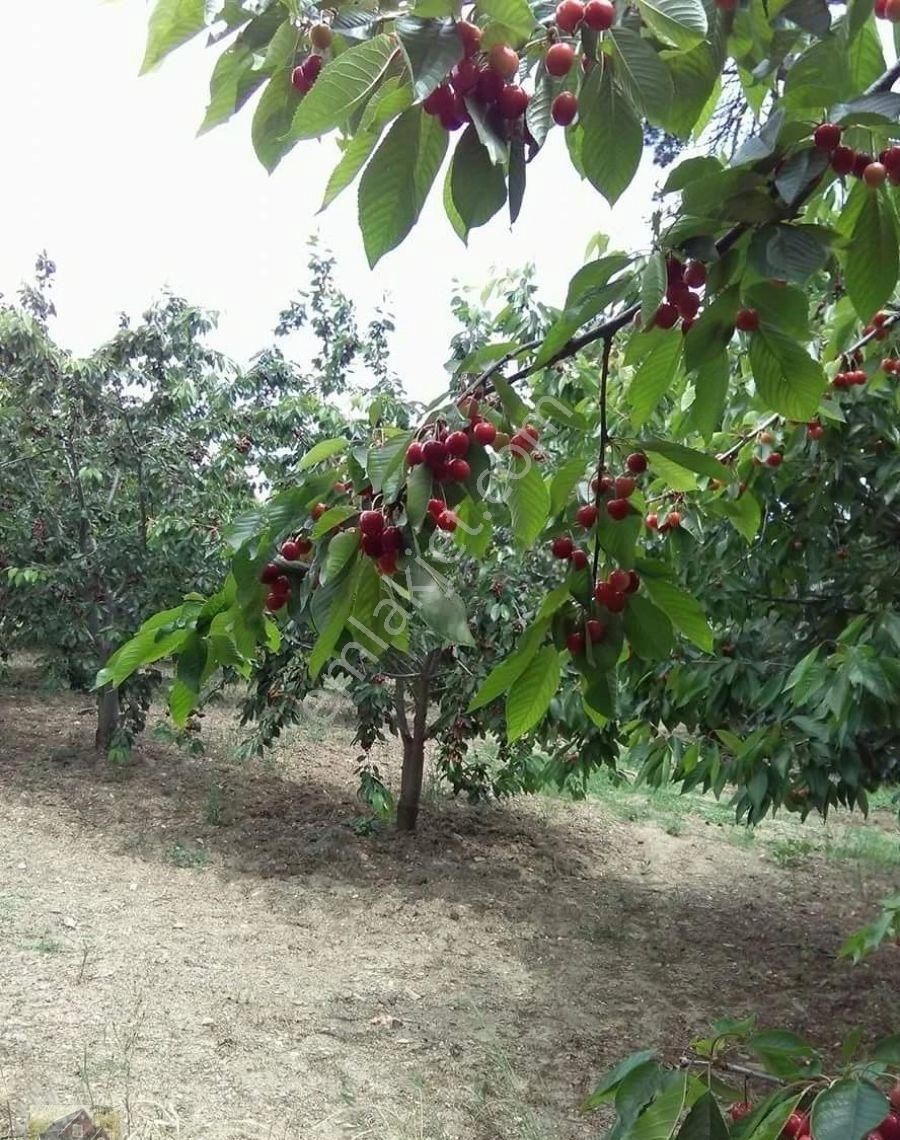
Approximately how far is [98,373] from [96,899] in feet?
11.0

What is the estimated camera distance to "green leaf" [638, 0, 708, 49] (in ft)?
2.25

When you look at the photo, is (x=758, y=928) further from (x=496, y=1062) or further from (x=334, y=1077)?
(x=334, y=1077)

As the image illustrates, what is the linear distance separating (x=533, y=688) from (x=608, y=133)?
689 millimetres

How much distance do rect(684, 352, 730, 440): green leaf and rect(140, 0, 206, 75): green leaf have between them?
0.61m

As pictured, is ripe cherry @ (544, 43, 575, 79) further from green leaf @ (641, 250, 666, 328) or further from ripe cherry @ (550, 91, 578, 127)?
green leaf @ (641, 250, 666, 328)

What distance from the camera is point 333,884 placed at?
16.5ft

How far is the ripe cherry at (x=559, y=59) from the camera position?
75 cm

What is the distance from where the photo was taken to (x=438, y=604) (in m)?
0.93

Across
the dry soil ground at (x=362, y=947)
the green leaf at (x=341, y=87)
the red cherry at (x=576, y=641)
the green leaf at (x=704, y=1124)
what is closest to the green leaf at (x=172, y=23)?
the green leaf at (x=341, y=87)

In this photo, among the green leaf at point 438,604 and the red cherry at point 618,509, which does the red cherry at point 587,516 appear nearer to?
the red cherry at point 618,509

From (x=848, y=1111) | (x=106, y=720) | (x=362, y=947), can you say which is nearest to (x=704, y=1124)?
(x=848, y=1111)

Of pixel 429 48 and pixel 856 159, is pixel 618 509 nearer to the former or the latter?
pixel 856 159

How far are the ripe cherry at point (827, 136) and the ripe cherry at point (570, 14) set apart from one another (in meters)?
0.24

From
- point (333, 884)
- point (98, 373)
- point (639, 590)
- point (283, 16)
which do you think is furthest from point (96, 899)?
point (283, 16)
